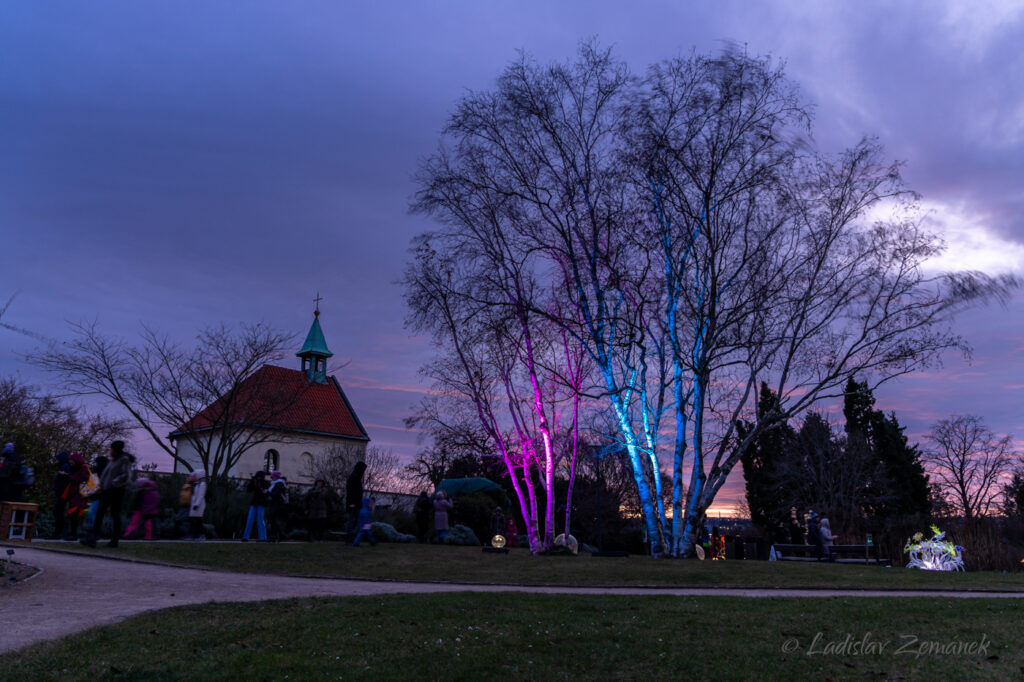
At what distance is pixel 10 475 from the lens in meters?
15.6

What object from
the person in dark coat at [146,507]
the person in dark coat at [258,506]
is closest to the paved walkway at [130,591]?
the person in dark coat at [146,507]

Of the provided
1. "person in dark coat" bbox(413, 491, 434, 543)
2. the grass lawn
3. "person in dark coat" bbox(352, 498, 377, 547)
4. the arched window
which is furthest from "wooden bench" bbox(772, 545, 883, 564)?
the arched window

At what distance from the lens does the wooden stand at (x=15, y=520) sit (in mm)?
14586

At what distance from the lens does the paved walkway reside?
675cm

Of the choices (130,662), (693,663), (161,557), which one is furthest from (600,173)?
(130,662)

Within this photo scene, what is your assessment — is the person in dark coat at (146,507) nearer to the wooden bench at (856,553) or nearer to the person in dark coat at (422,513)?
the person in dark coat at (422,513)

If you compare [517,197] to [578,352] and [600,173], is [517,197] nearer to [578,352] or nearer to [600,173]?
[600,173]

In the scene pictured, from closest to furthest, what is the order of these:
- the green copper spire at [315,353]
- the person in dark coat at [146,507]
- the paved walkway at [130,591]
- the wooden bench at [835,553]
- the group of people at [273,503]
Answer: the paved walkway at [130,591] → the person in dark coat at [146,507] → the group of people at [273,503] → the wooden bench at [835,553] → the green copper spire at [315,353]

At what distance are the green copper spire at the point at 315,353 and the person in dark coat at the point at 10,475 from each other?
145 ft

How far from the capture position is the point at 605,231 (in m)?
18.6

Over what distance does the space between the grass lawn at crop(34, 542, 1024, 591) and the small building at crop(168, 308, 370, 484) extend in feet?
52.1

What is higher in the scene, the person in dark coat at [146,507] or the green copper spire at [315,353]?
the green copper spire at [315,353]

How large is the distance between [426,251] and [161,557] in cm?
981

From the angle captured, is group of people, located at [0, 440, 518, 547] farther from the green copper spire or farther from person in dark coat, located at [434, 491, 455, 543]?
the green copper spire
